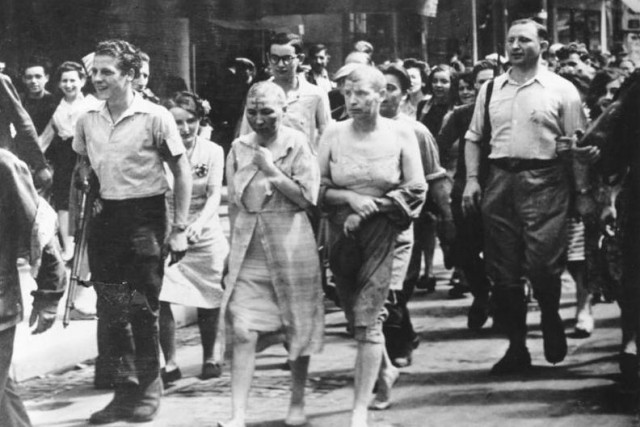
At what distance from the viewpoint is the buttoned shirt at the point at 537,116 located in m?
6.88

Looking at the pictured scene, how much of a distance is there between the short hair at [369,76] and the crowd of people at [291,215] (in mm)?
15

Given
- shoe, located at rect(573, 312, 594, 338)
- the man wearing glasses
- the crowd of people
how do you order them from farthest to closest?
shoe, located at rect(573, 312, 594, 338) → the man wearing glasses → the crowd of people

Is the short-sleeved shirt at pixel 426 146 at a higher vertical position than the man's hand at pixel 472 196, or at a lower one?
higher

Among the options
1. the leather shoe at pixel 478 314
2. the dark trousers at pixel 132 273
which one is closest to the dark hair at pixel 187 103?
the dark trousers at pixel 132 273

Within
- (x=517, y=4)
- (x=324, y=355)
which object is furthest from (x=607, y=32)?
(x=324, y=355)

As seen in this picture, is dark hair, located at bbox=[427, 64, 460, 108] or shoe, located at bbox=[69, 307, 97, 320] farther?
dark hair, located at bbox=[427, 64, 460, 108]

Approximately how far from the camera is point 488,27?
12117 millimetres

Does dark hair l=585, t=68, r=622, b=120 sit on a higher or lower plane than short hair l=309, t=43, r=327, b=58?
lower

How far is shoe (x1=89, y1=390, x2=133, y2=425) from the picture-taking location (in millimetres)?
6082

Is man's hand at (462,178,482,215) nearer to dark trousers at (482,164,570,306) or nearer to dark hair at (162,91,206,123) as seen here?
dark trousers at (482,164,570,306)

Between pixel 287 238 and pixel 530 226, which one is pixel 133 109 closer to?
pixel 287 238

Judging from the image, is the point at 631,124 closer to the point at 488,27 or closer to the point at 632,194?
the point at 632,194

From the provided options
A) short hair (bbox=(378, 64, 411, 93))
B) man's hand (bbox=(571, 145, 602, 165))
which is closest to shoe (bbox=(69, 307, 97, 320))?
short hair (bbox=(378, 64, 411, 93))

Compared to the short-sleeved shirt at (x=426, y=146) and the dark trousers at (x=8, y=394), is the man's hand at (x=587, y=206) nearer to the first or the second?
the short-sleeved shirt at (x=426, y=146)
